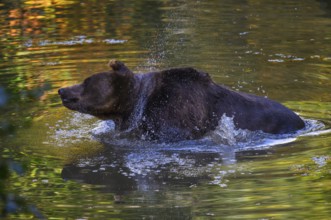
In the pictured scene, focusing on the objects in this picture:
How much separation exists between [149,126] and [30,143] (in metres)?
1.23

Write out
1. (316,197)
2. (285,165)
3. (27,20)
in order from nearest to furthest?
1. (316,197)
2. (285,165)
3. (27,20)

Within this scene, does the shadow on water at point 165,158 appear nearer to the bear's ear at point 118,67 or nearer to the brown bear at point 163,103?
the brown bear at point 163,103

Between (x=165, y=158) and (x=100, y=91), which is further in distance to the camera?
(x=100, y=91)

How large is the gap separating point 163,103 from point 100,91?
63 cm

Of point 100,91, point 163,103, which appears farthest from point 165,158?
point 100,91

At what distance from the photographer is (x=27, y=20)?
53.0ft

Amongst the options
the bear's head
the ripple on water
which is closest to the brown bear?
the bear's head

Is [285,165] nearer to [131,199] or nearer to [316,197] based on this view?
[316,197]

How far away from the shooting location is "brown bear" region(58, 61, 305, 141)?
813cm

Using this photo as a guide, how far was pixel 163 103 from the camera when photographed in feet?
26.8

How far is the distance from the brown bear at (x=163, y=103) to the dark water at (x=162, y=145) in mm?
145

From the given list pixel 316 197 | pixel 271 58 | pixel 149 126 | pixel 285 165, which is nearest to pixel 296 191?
pixel 316 197


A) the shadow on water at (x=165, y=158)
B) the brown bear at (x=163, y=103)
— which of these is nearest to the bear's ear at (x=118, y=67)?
the brown bear at (x=163, y=103)

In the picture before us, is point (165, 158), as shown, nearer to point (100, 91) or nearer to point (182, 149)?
point (182, 149)
